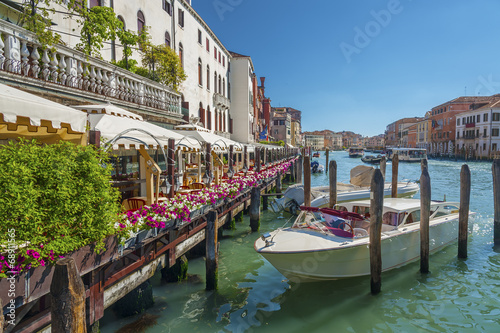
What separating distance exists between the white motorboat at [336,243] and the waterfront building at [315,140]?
164666 mm

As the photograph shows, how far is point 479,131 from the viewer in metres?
59.3

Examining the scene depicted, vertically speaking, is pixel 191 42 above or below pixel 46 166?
above

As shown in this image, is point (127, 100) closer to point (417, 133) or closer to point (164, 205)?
point (164, 205)

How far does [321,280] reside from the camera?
7.82m

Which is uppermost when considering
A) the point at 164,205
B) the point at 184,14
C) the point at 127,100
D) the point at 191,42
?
the point at 184,14

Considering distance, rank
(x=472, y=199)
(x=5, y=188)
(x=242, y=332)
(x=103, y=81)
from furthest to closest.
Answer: (x=472, y=199) < (x=103, y=81) < (x=242, y=332) < (x=5, y=188)

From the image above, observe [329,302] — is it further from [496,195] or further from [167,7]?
[167,7]

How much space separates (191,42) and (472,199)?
2136 cm

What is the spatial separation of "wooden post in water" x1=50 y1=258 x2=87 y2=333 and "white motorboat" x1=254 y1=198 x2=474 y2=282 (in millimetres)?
4500

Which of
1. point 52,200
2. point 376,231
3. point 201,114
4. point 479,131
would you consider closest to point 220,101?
point 201,114

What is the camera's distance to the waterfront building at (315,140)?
6831 inches

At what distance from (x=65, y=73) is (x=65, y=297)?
6.36m

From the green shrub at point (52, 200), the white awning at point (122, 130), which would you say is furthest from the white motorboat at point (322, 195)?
the green shrub at point (52, 200)

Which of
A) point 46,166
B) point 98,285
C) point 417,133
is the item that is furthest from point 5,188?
point 417,133
